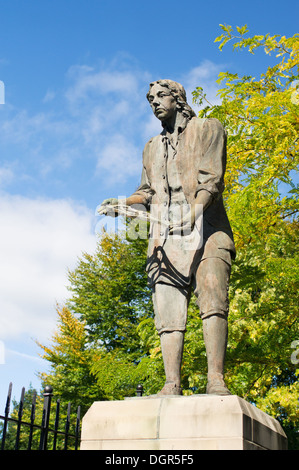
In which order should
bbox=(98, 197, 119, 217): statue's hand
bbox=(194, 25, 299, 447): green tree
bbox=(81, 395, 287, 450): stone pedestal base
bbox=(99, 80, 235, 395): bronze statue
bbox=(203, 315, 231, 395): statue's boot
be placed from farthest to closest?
bbox=(194, 25, 299, 447): green tree, bbox=(98, 197, 119, 217): statue's hand, bbox=(99, 80, 235, 395): bronze statue, bbox=(203, 315, 231, 395): statue's boot, bbox=(81, 395, 287, 450): stone pedestal base

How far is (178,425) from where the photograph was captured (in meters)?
3.29

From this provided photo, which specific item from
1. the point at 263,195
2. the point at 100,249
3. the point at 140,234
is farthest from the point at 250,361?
the point at 100,249

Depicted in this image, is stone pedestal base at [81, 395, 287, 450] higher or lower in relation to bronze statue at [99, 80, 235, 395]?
lower

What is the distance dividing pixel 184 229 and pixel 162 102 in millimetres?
1151

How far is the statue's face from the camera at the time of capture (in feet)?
14.2

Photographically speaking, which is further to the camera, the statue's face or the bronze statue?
the statue's face

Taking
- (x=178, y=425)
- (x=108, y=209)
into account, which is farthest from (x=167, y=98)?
(x=178, y=425)

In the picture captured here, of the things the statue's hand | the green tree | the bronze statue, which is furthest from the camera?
the green tree

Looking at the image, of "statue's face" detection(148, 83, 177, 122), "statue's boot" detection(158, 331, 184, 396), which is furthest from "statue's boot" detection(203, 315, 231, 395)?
"statue's face" detection(148, 83, 177, 122)

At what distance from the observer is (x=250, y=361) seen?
10328 mm

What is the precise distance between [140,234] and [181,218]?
45cm

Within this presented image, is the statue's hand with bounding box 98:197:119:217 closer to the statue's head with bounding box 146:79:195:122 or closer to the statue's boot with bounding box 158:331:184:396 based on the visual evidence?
the statue's head with bounding box 146:79:195:122

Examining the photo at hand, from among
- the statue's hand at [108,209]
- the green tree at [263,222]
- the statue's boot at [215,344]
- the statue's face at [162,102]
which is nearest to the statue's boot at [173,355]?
the statue's boot at [215,344]

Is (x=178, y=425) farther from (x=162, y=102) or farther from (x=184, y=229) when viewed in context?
(x=162, y=102)
